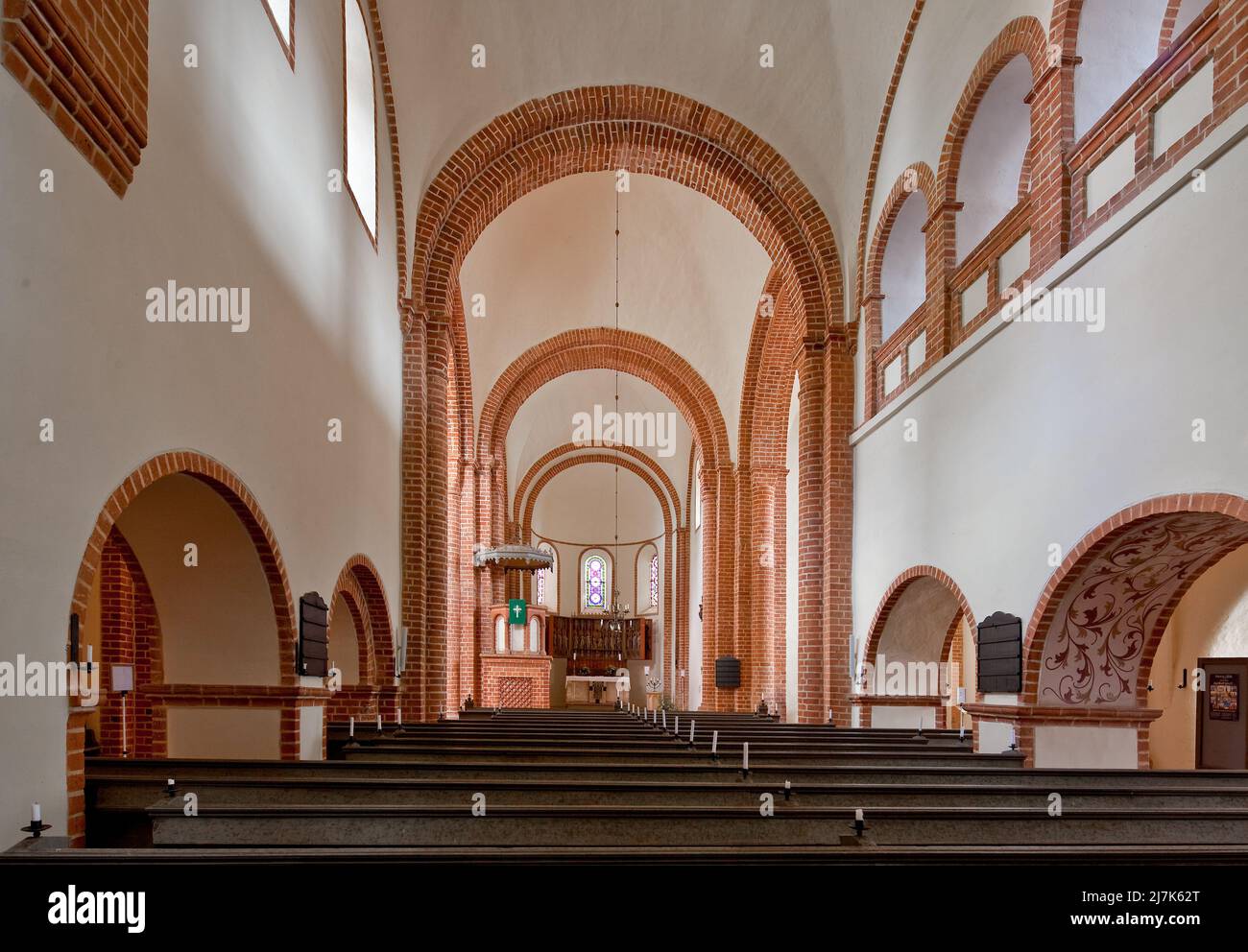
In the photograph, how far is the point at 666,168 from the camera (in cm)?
1373

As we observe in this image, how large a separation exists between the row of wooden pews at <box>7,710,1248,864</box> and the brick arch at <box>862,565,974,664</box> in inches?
101

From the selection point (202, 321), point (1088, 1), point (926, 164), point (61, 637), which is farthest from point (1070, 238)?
point (61, 637)

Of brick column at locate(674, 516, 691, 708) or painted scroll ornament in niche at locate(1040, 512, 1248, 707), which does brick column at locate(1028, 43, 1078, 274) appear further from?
brick column at locate(674, 516, 691, 708)

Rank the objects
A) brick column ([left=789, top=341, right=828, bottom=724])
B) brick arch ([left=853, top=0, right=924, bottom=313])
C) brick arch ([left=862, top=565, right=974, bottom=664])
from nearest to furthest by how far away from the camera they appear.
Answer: brick arch ([left=862, top=565, right=974, bottom=664]), brick arch ([left=853, top=0, right=924, bottom=313]), brick column ([left=789, top=341, right=828, bottom=724])

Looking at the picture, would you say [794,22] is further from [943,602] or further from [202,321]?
[202,321]

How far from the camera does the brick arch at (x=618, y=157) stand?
40.6ft

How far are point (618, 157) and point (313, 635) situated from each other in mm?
8473

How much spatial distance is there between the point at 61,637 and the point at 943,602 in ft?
31.7

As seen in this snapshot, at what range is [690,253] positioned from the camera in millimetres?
17969

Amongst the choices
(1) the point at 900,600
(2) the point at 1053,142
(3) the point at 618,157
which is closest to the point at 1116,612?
(2) the point at 1053,142

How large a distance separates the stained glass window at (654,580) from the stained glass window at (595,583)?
1.72 meters

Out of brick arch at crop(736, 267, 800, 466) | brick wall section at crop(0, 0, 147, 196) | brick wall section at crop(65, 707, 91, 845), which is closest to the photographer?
brick wall section at crop(0, 0, 147, 196)

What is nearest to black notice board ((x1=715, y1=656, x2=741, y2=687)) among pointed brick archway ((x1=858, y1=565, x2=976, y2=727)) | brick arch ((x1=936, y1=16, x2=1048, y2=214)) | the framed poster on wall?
pointed brick archway ((x1=858, y1=565, x2=976, y2=727))

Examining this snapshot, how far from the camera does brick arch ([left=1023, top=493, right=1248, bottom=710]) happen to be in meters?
6.51
